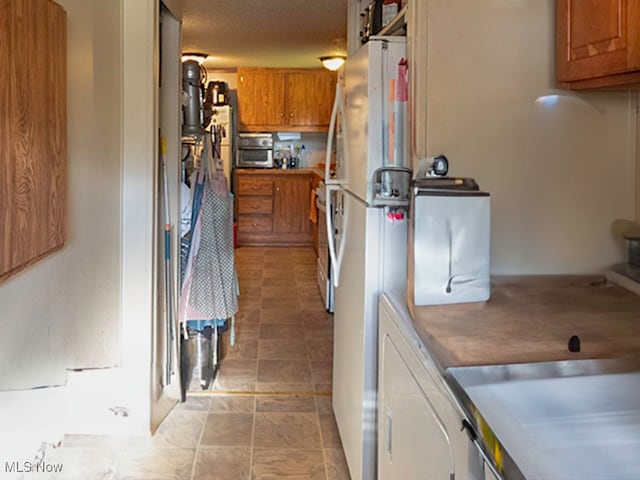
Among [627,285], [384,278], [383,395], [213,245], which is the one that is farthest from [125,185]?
[627,285]

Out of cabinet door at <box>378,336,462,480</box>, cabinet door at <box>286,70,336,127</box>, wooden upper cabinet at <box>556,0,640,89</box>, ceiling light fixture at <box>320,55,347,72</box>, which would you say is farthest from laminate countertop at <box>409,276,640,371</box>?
cabinet door at <box>286,70,336,127</box>

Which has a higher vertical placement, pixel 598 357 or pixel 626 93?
pixel 626 93

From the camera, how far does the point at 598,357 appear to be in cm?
132

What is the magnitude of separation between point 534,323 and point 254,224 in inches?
259

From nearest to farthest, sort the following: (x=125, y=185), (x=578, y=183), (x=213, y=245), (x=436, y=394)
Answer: (x=436, y=394) → (x=578, y=183) → (x=125, y=185) → (x=213, y=245)

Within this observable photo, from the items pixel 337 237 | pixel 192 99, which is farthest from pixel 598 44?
pixel 192 99

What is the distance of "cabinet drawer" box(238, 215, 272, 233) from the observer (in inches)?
314

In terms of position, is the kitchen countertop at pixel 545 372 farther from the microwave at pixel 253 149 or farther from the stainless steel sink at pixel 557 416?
the microwave at pixel 253 149

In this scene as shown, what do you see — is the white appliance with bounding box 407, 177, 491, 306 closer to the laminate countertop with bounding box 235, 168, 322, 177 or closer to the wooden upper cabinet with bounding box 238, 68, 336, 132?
the laminate countertop with bounding box 235, 168, 322, 177

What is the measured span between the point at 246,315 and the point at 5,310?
Answer: 3209 millimetres

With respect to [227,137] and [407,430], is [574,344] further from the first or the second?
[227,137]

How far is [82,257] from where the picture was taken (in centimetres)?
240

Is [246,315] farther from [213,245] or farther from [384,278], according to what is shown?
[384,278]

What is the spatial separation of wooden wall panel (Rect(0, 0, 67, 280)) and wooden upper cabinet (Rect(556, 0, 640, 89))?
157 cm
